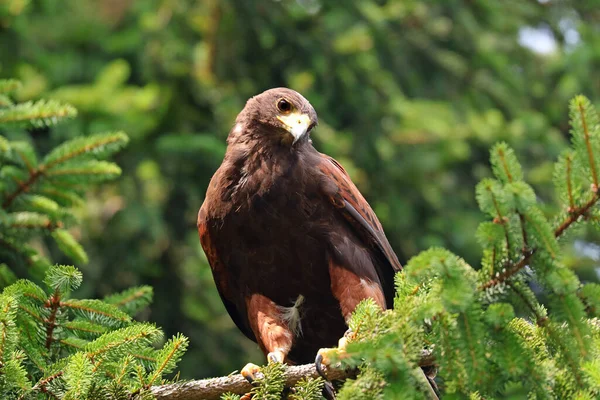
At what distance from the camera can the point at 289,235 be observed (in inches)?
158

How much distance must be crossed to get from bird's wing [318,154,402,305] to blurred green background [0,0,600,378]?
9.56 ft

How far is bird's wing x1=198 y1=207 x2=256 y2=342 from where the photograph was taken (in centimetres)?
421

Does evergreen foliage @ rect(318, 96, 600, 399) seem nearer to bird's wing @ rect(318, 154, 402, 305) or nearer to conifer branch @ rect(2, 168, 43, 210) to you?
bird's wing @ rect(318, 154, 402, 305)

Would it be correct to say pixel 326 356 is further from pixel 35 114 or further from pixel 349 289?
pixel 35 114

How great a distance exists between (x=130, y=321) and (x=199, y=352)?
15.5 feet

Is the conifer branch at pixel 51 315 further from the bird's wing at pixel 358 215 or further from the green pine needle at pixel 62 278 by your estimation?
the bird's wing at pixel 358 215

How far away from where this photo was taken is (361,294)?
3.93 m

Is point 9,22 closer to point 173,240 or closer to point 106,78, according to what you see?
point 106,78

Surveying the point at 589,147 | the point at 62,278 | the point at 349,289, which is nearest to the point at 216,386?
the point at 62,278

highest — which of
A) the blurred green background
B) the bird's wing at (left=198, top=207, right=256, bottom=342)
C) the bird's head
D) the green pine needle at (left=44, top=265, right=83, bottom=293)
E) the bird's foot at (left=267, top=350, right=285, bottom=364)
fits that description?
the blurred green background

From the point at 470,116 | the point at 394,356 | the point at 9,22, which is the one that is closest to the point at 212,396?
the point at 394,356

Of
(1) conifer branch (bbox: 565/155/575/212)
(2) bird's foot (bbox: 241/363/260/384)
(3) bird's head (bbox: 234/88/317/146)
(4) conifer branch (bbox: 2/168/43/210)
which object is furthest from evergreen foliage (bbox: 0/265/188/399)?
Result: (3) bird's head (bbox: 234/88/317/146)

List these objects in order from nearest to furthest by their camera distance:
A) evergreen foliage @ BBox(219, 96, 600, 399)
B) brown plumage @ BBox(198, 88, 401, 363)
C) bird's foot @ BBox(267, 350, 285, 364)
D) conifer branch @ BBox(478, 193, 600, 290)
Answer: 1. evergreen foliage @ BBox(219, 96, 600, 399)
2. conifer branch @ BBox(478, 193, 600, 290)
3. bird's foot @ BBox(267, 350, 285, 364)
4. brown plumage @ BBox(198, 88, 401, 363)

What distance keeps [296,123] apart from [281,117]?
103 millimetres
